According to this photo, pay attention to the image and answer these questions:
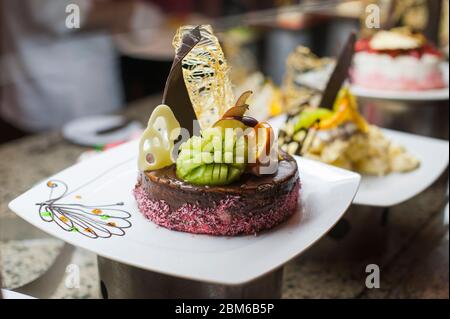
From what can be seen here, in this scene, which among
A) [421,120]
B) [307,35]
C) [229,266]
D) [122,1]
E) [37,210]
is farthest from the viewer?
[122,1]

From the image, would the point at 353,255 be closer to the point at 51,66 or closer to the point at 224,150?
the point at 224,150

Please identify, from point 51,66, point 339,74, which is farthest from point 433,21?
point 51,66

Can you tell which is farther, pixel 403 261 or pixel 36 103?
pixel 36 103

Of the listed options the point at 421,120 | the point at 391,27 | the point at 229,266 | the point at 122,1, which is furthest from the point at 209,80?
the point at 122,1

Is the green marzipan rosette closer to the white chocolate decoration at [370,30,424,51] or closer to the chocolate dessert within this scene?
the chocolate dessert

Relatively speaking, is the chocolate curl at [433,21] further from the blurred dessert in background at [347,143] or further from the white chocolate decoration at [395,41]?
the blurred dessert in background at [347,143]

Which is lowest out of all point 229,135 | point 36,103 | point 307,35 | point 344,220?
point 36,103

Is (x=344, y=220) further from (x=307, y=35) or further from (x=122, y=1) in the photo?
(x=122, y=1)

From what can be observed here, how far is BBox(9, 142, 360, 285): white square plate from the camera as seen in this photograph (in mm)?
813

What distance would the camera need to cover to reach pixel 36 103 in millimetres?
3184

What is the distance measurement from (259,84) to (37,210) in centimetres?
117

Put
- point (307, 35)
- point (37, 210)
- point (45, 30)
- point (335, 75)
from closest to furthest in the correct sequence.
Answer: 1. point (37, 210)
2. point (335, 75)
3. point (307, 35)
4. point (45, 30)

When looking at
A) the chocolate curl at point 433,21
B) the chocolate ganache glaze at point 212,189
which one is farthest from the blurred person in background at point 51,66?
the chocolate ganache glaze at point 212,189

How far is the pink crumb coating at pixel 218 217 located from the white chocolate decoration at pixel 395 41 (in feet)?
3.61
